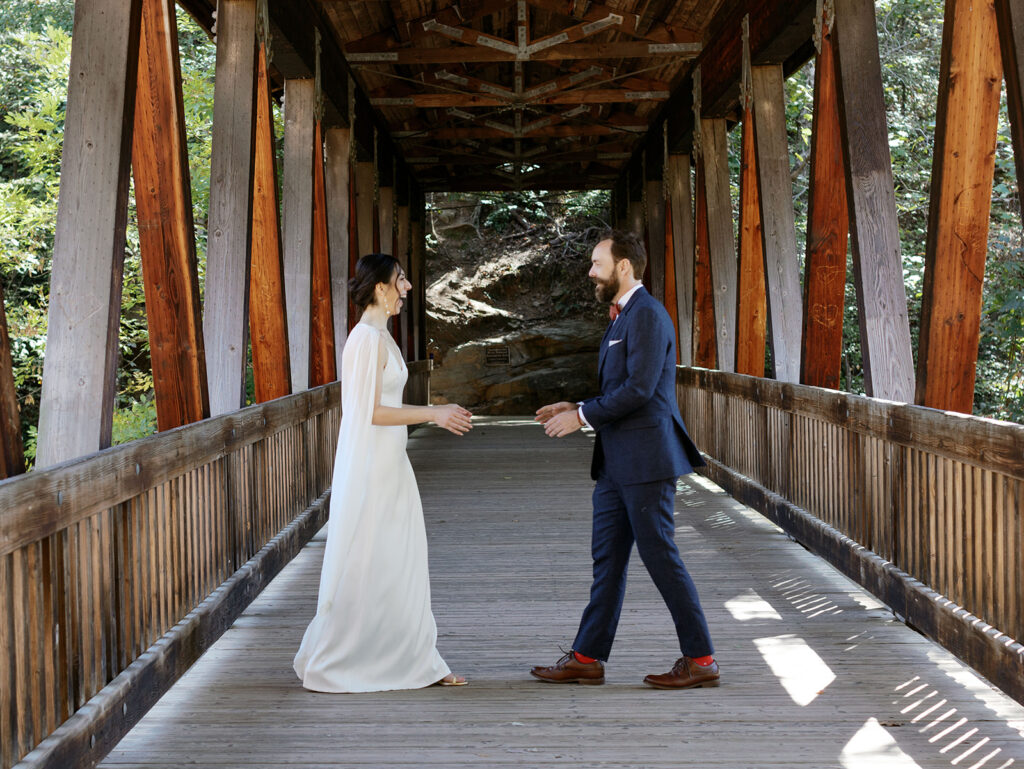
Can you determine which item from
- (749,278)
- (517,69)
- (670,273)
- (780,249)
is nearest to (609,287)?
(780,249)

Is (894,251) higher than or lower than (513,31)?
lower

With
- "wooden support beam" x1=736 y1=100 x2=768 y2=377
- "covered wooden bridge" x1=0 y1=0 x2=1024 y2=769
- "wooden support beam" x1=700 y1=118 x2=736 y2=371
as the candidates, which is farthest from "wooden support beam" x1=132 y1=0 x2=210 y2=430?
"wooden support beam" x1=700 y1=118 x2=736 y2=371

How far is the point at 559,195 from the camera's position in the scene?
69.7ft

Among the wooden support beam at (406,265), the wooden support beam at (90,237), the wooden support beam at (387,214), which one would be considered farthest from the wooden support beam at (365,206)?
the wooden support beam at (90,237)

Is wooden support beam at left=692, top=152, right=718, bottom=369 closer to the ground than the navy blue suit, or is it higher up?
higher up

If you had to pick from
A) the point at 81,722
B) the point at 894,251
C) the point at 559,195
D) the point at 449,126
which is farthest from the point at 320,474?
the point at 559,195

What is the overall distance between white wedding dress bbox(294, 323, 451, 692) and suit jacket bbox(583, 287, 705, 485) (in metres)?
0.66

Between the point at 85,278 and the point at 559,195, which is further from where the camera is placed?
the point at 559,195

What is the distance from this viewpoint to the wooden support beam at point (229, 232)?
496 cm

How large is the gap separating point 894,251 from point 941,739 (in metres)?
2.52

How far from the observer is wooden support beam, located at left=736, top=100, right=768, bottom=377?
732 cm

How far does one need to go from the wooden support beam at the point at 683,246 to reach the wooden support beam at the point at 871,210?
17.5 ft

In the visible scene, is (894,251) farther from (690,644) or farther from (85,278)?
(85,278)

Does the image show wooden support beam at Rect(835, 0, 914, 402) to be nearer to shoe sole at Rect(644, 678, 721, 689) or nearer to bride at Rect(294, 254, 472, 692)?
shoe sole at Rect(644, 678, 721, 689)
